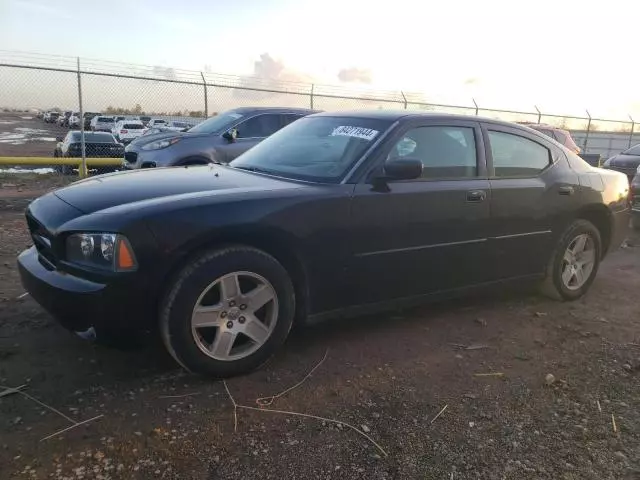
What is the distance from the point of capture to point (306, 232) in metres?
3.39

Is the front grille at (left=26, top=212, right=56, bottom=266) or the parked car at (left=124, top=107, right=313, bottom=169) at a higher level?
the parked car at (left=124, top=107, right=313, bottom=169)

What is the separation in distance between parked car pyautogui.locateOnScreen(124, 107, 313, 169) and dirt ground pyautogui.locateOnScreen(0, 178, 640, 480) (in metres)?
4.68

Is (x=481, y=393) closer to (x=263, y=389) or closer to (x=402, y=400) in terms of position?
(x=402, y=400)

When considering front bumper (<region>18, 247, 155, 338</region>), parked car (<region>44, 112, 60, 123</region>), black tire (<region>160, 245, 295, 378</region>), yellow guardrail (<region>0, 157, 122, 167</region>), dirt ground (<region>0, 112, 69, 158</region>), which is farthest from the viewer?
parked car (<region>44, 112, 60, 123</region>)

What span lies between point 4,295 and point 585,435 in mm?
4159

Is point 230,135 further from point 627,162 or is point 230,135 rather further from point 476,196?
point 627,162

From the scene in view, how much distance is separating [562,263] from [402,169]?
2.11m

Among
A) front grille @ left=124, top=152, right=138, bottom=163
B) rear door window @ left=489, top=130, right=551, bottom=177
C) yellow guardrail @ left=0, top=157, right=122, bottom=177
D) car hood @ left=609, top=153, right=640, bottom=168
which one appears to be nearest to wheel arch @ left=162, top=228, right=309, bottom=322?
rear door window @ left=489, top=130, right=551, bottom=177

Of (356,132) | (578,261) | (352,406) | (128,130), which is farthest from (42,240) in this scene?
(128,130)

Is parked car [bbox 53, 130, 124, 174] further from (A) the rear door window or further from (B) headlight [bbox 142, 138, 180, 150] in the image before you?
(A) the rear door window

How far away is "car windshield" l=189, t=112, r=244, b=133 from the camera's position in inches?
356

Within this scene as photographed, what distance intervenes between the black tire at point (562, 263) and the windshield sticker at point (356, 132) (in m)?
2.05

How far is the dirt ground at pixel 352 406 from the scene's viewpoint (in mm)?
2521

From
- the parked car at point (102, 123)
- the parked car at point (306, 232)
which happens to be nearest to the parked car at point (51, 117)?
the parked car at point (102, 123)
